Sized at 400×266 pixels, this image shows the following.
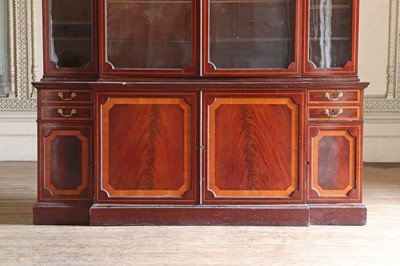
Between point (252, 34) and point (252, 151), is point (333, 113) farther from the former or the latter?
point (252, 34)

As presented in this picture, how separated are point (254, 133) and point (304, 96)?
0.34 m

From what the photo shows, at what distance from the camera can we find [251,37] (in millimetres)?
3227

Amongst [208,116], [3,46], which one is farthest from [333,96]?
[3,46]

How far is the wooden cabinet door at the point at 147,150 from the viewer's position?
3158 mm

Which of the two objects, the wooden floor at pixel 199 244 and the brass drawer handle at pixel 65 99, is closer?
the wooden floor at pixel 199 244

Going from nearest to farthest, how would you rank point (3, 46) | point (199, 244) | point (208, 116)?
1. point (199, 244)
2. point (208, 116)
3. point (3, 46)

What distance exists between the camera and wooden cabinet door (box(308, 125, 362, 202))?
3.21 metres

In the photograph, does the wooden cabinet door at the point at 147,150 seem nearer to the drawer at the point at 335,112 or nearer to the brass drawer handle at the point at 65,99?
the brass drawer handle at the point at 65,99

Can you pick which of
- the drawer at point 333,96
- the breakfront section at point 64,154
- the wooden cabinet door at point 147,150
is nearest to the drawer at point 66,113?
the breakfront section at point 64,154

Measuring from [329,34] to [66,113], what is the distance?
5.05 feet

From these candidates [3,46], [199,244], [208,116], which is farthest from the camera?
[3,46]

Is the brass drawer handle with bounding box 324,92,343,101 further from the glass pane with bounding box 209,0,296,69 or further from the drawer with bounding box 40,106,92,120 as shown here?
the drawer with bounding box 40,106,92,120

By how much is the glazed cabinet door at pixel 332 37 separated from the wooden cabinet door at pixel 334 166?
351 millimetres

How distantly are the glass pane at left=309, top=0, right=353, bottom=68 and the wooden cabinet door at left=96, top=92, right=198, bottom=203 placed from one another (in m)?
0.75
